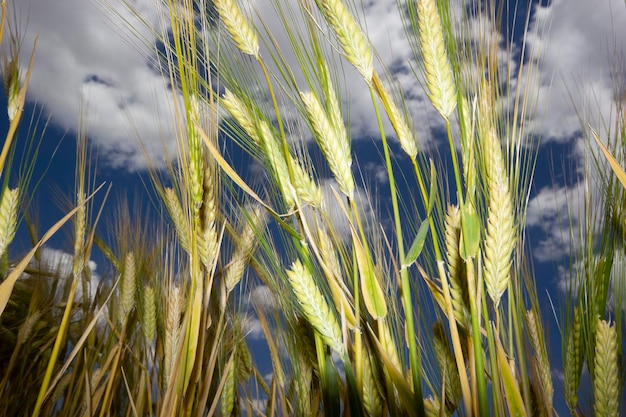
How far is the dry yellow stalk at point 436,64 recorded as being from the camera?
788 mm

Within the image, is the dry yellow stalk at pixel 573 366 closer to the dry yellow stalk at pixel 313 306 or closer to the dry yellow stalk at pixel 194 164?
the dry yellow stalk at pixel 313 306

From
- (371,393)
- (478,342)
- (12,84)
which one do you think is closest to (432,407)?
(371,393)

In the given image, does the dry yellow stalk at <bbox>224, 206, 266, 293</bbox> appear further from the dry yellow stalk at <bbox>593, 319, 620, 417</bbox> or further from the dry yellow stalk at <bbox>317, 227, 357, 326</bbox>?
the dry yellow stalk at <bbox>593, 319, 620, 417</bbox>

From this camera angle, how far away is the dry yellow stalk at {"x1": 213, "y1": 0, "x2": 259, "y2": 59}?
2.89 feet

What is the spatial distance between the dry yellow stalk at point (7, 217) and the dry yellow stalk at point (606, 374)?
1.07 metres

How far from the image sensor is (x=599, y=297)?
1.03 meters

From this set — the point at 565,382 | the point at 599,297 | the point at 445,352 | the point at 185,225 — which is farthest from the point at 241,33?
the point at 565,382

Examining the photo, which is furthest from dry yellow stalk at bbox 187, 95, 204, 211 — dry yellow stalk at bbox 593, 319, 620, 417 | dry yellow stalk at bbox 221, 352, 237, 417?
dry yellow stalk at bbox 593, 319, 620, 417

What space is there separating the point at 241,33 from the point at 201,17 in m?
0.12

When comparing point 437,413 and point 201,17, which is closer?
point 437,413

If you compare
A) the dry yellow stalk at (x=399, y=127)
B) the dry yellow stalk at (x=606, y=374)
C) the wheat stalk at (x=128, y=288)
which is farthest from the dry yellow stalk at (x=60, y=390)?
the dry yellow stalk at (x=606, y=374)

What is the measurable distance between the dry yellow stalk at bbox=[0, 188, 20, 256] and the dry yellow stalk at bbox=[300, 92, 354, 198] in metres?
0.58

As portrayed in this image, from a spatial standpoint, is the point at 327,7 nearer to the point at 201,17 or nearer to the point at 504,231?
the point at 201,17

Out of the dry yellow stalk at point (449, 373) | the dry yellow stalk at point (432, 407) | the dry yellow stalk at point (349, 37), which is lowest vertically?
the dry yellow stalk at point (432, 407)
